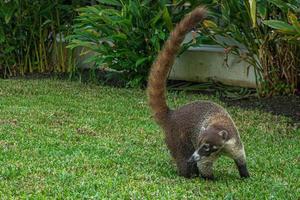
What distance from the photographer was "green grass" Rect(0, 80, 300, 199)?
3916mm

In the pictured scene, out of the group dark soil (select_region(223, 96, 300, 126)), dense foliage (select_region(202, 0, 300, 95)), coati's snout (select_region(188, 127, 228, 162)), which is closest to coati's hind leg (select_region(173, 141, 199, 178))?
coati's snout (select_region(188, 127, 228, 162))

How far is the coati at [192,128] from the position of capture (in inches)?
159

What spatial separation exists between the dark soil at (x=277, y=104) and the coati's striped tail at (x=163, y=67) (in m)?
2.36

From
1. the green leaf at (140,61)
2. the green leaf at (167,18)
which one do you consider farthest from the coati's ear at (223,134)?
the green leaf at (140,61)

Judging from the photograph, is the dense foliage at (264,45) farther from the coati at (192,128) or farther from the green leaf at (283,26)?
the coati at (192,128)

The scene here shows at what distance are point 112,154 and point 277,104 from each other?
270cm

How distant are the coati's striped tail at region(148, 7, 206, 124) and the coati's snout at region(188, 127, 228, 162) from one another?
20.0 inches

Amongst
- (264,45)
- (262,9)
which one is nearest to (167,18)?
(264,45)

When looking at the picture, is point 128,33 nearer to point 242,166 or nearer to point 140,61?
point 140,61

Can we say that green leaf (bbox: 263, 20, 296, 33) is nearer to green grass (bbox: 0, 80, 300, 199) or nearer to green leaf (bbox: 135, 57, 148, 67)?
green grass (bbox: 0, 80, 300, 199)

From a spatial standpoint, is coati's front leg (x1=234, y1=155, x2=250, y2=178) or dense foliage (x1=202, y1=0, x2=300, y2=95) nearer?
coati's front leg (x1=234, y1=155, x2=250, y2=178)

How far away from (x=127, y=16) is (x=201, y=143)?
14.3 feet

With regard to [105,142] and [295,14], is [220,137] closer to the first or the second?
[105,142]

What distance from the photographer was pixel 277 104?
7082 millimetres
